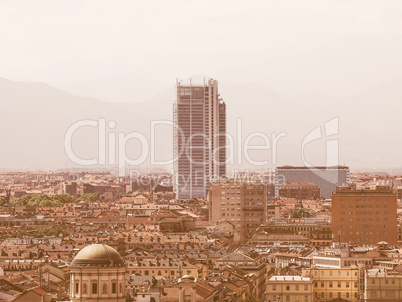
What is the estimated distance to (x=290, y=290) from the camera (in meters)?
71.0

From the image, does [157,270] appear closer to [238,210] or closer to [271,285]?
[271,285]

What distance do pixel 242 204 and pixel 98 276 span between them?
95.8m

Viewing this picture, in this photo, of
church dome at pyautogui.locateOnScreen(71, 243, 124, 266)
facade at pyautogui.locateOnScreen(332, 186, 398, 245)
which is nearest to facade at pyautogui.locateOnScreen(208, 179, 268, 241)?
facade at pyautogui.locateOnScreen(332, 186, 398, 245)

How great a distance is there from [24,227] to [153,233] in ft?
71.8

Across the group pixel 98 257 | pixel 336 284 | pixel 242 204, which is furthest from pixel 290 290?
pixel 242 204

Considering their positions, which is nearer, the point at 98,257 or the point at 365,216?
the point at 98,257

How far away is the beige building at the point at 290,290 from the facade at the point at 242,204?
2675 inches

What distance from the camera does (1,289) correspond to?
64562 mm

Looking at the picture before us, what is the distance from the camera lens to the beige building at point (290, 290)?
70.9 meters

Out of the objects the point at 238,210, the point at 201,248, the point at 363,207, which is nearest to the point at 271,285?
the point at 201,248

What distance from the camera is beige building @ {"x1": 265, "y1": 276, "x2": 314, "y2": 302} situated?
70.9 metres

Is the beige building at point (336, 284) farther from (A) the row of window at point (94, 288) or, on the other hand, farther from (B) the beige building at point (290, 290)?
(A) the row of window at point (94, 288)

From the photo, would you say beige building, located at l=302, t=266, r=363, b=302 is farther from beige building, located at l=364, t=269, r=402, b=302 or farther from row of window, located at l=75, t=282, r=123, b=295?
row of window, located at l=75, t=282, r=123, b=295

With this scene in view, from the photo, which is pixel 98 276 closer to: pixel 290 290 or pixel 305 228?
pixel 290 290
